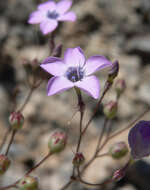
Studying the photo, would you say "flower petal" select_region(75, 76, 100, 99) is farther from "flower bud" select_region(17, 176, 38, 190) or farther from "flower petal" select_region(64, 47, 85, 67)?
"flower bud" select_region(17, 176, 38, 190)

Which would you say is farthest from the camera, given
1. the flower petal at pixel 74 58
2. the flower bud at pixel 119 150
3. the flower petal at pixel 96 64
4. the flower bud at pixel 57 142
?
the flower bud at pixel 119 150

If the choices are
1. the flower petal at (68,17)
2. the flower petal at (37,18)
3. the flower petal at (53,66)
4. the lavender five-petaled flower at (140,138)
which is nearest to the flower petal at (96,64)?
the flower petal at (53,66)

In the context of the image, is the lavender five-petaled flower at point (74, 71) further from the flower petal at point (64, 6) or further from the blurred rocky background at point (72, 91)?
the blurred rocky background at point (72, 91)

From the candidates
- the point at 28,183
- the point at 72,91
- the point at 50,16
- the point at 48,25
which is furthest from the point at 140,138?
the point at 72,91

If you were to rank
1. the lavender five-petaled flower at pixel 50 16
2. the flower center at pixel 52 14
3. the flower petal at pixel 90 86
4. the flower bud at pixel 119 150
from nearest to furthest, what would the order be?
the flower petal at pixel 90 86
the flower bud at pixel 119 150
the lavender five-petaled flower at pixel 50 16
the flower center at pixel 52 14

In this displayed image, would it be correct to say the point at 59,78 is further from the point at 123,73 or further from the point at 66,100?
the point at 123,73

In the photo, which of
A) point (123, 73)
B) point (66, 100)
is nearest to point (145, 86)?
point (123, 73)

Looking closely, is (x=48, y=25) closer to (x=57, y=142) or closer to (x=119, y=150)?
(x=57, y=142)
